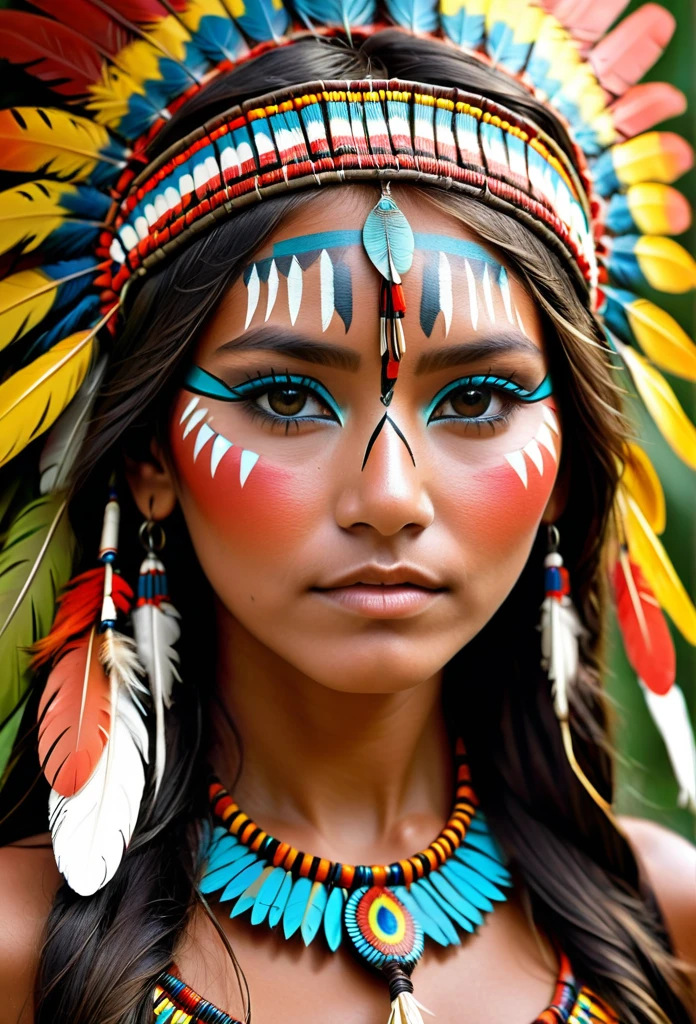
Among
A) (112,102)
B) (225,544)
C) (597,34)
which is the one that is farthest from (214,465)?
(597,34)

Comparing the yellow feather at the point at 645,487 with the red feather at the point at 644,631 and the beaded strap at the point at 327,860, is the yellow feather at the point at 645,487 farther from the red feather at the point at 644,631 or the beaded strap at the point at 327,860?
the beaded strap at the point at 327,860

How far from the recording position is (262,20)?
1764mm

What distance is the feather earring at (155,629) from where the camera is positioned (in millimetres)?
1774

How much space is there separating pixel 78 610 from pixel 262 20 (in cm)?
102

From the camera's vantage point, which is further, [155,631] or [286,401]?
[155,631]

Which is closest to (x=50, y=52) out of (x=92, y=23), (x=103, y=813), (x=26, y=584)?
(x=92, y=23)

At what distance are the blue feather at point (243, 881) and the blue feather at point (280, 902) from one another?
0.04 metres

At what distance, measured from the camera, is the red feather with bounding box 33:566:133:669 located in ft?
5.75

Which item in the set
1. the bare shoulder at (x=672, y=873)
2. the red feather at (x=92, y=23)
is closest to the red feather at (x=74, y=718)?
the red feather at (x=92, y=23)

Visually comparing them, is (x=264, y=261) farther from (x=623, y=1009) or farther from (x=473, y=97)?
(x=623, y=1009)

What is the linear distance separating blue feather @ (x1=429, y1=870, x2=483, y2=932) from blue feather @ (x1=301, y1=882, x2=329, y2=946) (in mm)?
204

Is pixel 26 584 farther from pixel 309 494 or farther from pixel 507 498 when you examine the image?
pixel 507 498

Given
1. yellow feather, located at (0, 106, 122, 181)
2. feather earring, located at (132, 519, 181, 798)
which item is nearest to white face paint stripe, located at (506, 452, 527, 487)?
feather earring, located at (132, 519, 181, 798)

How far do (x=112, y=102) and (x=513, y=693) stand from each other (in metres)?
1.32
